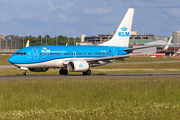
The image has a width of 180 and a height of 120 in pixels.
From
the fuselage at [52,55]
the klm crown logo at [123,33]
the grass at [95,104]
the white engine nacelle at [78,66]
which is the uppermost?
the klm crown logo at [123,33]

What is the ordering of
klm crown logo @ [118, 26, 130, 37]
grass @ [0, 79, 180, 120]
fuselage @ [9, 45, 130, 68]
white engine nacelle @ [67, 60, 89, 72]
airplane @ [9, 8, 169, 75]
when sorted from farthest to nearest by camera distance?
klm crown logo @ [118, 26, 130, 37] < white engine nacelle @ [67, 60, 89, 72] < airplane @ [9, 8, 169, 75] < fuselage @ [9, 45, 130, 68] < grass @ [0, 79, 180, 120]

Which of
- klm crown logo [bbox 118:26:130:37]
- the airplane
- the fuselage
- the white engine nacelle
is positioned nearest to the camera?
the fuselage

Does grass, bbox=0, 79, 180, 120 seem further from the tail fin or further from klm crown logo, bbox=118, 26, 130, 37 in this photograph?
klm crown logo, bbox=118, 26, 130, 37

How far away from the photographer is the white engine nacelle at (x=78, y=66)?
37.0m

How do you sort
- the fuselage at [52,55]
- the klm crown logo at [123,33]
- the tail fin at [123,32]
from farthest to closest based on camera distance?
the klm crown logo at [123,33]
the tail fin at [123,32]
the fuselage at [52,55]

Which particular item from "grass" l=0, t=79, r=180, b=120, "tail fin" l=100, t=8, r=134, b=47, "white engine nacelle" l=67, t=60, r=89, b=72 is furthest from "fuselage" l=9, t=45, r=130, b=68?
"grass" l=0, t=79, r=180, b=120

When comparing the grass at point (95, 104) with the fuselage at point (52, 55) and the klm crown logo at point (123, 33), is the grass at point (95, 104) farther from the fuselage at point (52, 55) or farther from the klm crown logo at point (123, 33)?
the klm crown logo at point (123, 33)

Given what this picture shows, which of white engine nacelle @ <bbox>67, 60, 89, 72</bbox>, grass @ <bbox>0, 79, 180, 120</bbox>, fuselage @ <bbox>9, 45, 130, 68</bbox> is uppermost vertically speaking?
fuselage @ <bbox>9, 45, 130, 68</bbox>

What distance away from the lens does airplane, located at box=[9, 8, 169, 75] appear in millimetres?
36844

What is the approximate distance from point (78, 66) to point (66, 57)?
9.33 feet

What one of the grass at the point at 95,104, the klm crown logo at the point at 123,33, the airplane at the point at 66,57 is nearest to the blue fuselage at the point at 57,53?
the airplane at the point at 66,57

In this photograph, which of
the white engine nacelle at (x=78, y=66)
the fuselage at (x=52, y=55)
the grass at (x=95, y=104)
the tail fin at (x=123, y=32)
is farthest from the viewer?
the tail fin at (x=123, y=32)

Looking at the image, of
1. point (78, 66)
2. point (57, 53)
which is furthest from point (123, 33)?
point (57, 53)

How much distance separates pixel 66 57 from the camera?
3922cm
